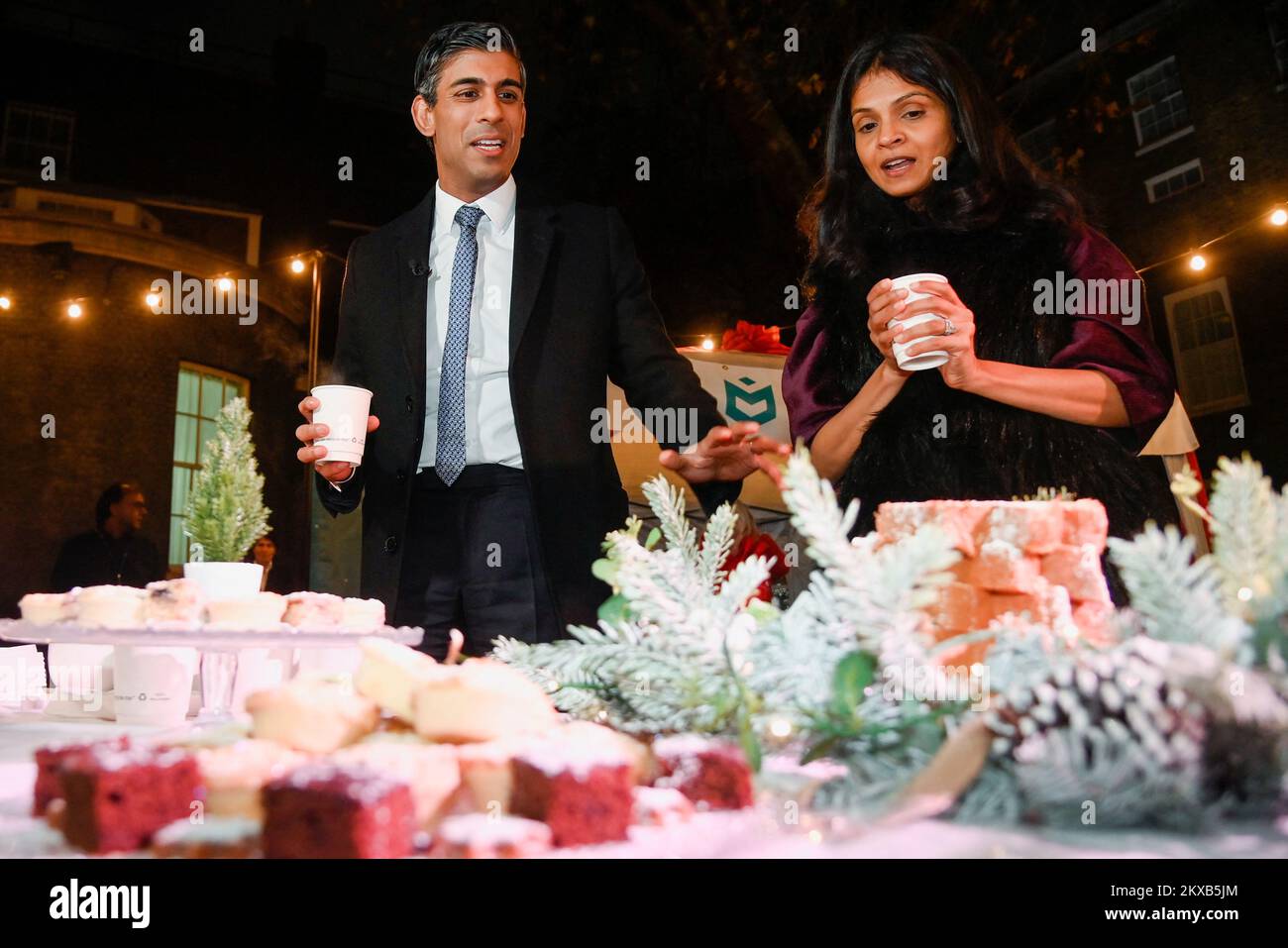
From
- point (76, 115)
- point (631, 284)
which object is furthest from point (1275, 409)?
point (76, 115)

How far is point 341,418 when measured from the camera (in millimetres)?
1810

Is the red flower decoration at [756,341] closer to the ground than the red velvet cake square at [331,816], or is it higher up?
higher up

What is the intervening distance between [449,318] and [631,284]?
1.83 ft

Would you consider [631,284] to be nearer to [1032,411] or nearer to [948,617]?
[1032,411]

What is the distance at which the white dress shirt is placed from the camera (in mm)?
2516

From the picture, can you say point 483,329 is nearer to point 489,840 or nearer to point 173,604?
point 173,604

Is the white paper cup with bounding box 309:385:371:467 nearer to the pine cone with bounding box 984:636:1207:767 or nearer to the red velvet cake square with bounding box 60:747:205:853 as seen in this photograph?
the red velvet cake square with bounding box 60:747:205:853

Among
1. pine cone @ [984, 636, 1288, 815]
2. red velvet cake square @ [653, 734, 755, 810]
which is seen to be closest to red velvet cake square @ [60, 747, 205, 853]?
red velvet cake square @ [653, 734, 755, 810]

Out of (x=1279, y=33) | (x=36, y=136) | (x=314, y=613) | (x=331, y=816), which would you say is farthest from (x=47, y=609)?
(x=36, y=136)

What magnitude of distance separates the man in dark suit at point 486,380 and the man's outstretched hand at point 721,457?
2.09 ft

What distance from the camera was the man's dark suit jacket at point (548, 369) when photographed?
2484mm

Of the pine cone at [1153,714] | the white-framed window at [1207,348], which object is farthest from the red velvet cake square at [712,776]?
the white-framed window at [1207,348]

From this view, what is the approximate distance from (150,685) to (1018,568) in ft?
4.57

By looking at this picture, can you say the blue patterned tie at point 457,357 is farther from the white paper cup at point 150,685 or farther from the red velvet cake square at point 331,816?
the red velvet cake square at point 331,816
